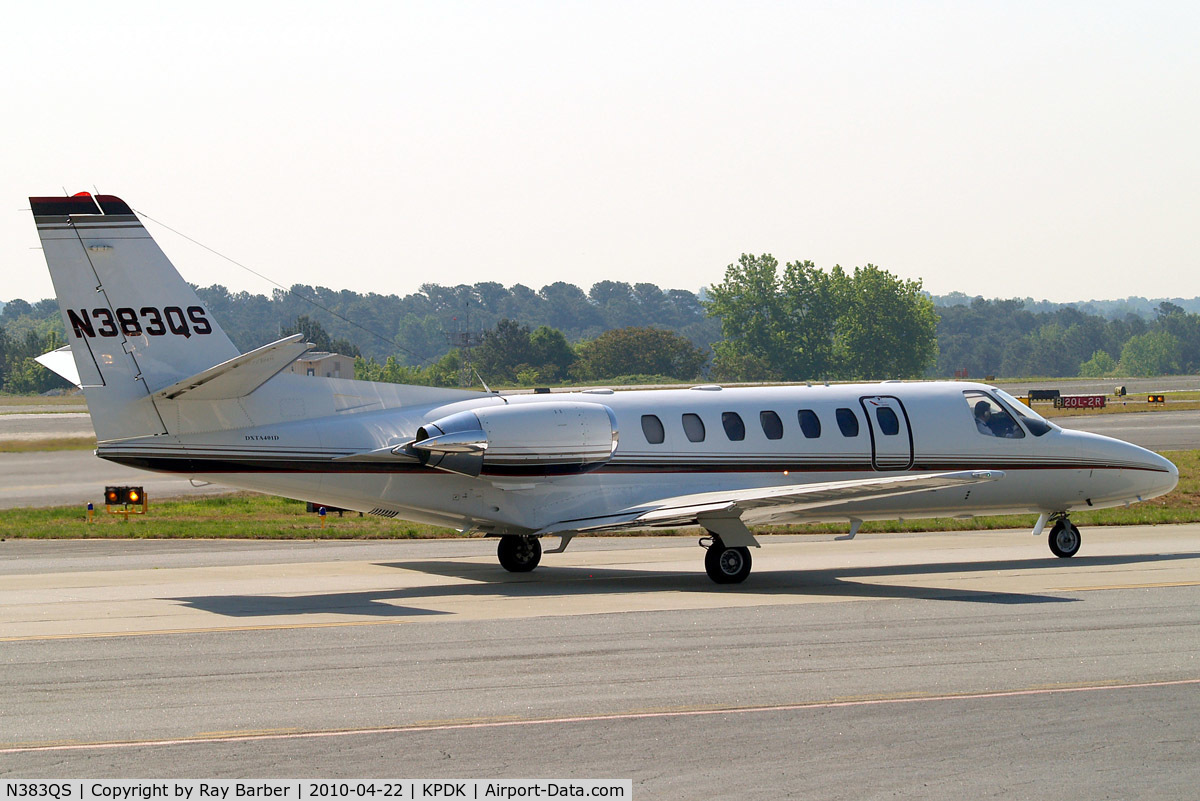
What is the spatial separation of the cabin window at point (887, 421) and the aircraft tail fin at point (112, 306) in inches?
457

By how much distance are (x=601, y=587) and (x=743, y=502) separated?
2617 mm

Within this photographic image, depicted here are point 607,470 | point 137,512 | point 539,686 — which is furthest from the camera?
point 137,512

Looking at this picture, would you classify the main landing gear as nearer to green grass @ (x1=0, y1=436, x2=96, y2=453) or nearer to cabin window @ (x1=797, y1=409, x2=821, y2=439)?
cabin window @ (x1=797, y1=409, x2=821, y2=439)

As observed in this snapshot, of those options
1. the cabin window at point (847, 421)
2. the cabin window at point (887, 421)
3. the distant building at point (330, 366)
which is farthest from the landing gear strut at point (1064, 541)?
the distant building at point (330, 366)

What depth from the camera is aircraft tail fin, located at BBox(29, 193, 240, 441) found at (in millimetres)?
17672

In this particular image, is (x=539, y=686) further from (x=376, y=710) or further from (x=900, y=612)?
(x=900, y=612)

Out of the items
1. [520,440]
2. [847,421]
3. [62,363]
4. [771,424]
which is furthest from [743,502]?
[62,363]

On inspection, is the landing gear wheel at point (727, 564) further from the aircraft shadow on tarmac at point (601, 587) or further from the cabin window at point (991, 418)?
the cabin window at point (991, 418)

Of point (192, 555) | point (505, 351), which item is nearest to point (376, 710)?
point (192, 555)

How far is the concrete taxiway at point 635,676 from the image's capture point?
9.34 metres

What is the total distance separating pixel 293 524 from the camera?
97.1 ft

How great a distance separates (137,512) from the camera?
106 ft

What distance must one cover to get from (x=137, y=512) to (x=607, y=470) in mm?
17589

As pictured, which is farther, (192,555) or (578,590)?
(192,555)
